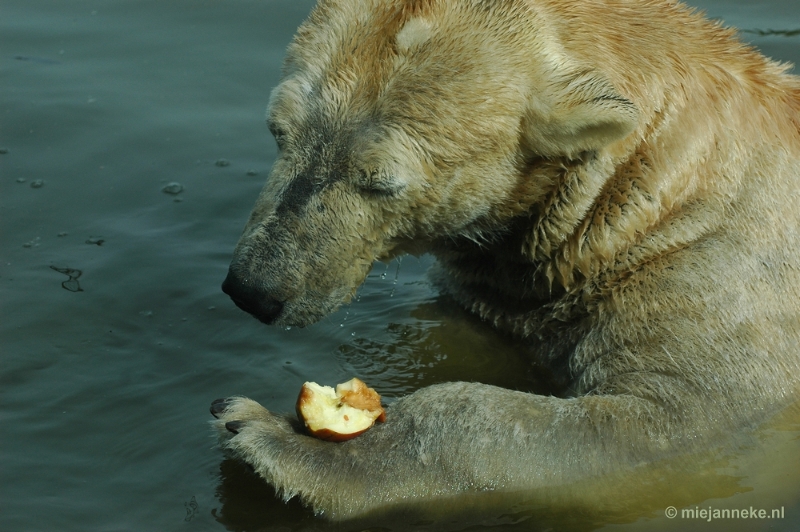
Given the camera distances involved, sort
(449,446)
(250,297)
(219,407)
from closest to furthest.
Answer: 1. (449,446)
2. (250,297)
3. (219,407)

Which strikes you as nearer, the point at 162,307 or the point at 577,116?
the point at 577,116

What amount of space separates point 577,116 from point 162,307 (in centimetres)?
276

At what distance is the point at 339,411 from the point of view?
453 cm

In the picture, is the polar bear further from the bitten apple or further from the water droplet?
the water droplet

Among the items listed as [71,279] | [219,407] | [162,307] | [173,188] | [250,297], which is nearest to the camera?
[250,297]

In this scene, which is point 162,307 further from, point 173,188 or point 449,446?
point 449,446

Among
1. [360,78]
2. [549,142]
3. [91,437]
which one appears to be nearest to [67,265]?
[91,437]

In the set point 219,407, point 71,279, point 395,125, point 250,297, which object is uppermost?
point 395,125

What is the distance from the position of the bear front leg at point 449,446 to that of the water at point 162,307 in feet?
0.49

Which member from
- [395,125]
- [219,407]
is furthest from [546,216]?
[219,407]

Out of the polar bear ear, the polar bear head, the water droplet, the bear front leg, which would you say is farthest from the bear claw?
the water droplet

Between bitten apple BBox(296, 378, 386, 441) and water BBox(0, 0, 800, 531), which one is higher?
bitten apple BBox(296, 378, 386, 441)

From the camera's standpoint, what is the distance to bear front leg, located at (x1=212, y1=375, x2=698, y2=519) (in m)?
4.33

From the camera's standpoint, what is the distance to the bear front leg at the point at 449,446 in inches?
171
